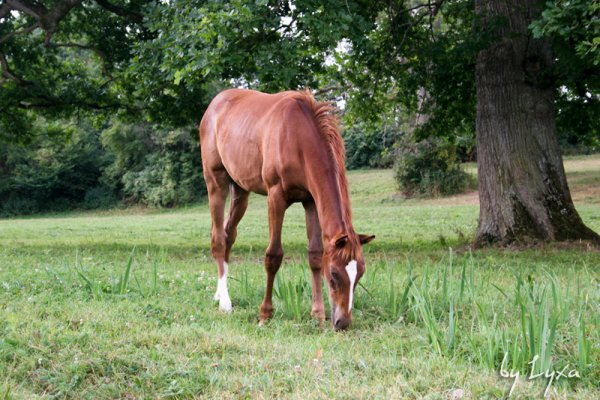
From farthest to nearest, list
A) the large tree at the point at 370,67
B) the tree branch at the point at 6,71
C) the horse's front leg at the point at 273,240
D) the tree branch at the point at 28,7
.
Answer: the tree branch at the point at 6,71 < the tree branch at the point at 28,7 < the large tree at the point at 370,67 < the horse's front leg at the point at 273,240

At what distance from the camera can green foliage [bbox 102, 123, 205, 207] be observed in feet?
141

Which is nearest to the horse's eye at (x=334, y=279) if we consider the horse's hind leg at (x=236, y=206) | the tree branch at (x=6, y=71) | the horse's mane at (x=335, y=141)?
the horse's mane at (x=335, y=141)

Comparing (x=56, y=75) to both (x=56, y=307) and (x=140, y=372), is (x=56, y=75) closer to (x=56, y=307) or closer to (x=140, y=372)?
(x=56, y=307)

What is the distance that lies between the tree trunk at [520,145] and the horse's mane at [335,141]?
626 cm

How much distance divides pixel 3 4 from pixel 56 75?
3.02 meters

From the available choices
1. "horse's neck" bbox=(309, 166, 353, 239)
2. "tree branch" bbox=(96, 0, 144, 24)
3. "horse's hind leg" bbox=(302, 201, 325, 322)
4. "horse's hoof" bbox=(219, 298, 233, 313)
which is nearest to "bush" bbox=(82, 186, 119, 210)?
"tree branch" bbox=(96, 0, 144, 24)

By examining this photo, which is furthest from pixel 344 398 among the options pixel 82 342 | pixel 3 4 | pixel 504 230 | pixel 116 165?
pixel 116 165

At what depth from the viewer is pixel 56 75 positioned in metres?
15.7

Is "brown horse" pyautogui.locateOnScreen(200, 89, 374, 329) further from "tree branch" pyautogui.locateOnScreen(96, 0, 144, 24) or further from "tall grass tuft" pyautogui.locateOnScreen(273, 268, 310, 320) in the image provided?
"tree branch" pyautogui.locateOnScreen(96, 0, 144, 24)

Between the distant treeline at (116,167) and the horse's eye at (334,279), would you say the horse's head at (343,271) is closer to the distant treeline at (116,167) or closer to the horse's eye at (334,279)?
the horse's eye at (334,279)

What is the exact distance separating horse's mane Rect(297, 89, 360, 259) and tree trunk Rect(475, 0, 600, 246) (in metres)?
6.26

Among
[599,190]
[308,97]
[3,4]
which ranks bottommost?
[599,190]

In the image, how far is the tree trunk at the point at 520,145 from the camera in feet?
35.8

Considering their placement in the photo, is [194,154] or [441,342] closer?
[441,342]
